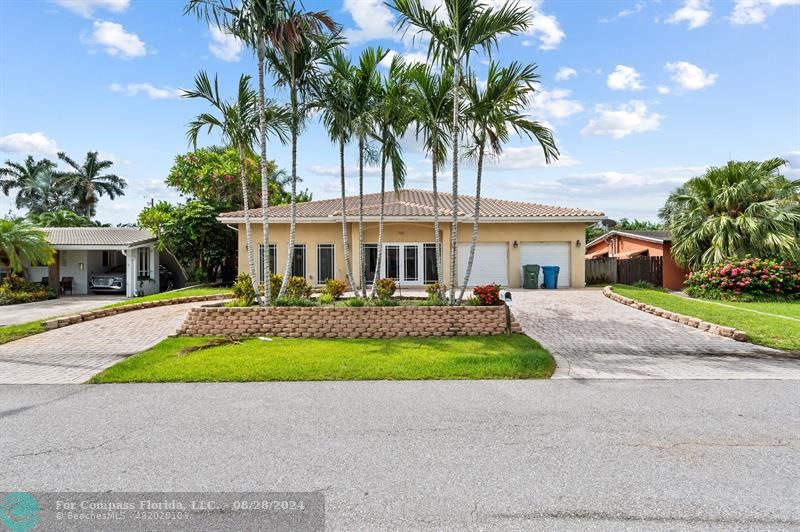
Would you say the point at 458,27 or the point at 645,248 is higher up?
the point at 458,27

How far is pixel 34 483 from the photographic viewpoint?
138 inches

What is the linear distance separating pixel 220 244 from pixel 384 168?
12.8 meters

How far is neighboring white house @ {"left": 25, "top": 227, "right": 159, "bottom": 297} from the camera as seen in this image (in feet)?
67.1

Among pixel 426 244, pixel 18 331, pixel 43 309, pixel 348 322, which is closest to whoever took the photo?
pixel 348 322

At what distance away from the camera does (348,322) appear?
1023 cm

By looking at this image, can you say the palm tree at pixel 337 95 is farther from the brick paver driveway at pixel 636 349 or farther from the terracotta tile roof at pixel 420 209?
the brick paver driveway at pixel 636 349

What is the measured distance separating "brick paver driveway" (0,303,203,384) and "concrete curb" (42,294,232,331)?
23 cm

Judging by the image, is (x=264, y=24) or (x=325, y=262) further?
(x=325, y=262)

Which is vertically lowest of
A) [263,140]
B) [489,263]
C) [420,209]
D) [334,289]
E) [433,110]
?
[334,289]

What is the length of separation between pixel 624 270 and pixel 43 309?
25.6 metres

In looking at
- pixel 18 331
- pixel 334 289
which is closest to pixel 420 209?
pixel 334 289

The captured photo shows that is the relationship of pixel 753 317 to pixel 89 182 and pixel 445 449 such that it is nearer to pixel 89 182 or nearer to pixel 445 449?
pixel 445 449

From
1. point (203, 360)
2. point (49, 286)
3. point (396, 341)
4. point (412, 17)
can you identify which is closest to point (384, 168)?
point (412, 17)

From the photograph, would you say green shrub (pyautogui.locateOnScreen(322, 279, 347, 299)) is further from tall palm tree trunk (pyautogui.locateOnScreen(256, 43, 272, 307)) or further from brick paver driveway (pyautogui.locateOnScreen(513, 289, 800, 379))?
brick paver driveway (pyautogui.locateOnScreen(513, 289, 800, 379))
